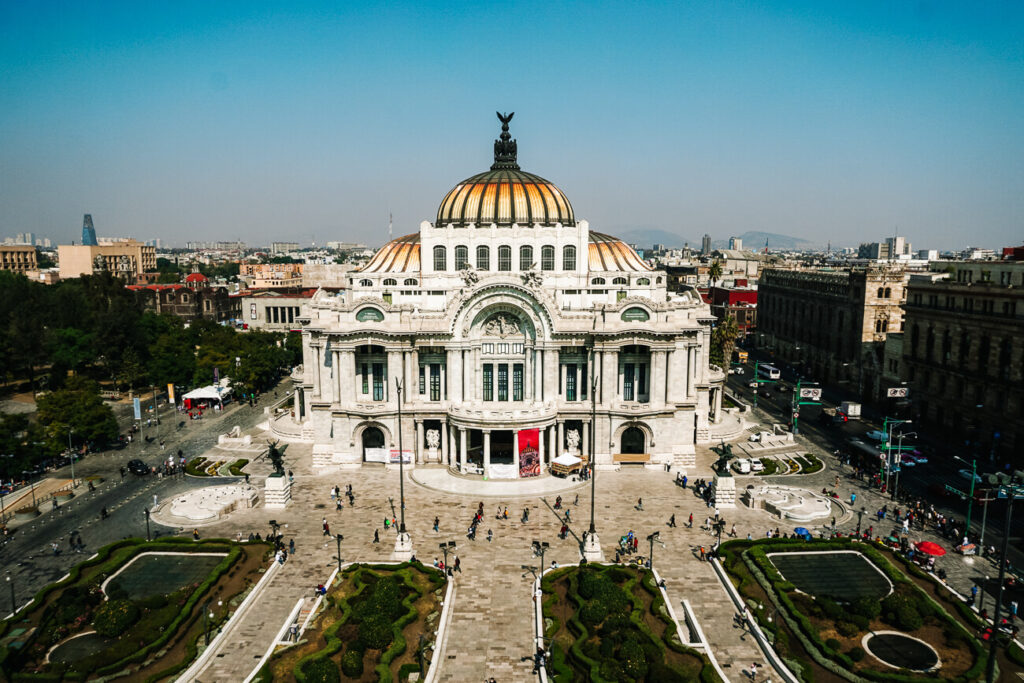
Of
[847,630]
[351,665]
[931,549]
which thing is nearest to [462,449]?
[351,665]

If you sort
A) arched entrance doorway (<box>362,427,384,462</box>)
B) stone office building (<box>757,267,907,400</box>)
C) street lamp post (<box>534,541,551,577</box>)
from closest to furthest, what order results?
1. street lamp post (<box>534,541,551,577</box>)
2. arched entrance doorway (<box>362,427,384,462</box>)
3. stone office building (<box>757,267,907,400</box>)

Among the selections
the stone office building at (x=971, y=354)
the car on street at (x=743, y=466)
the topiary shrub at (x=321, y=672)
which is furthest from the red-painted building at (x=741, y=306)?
the topiary shrub at (x=321, y=672)

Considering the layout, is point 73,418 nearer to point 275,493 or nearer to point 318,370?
point 318,370

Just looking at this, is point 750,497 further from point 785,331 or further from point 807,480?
point 785,331

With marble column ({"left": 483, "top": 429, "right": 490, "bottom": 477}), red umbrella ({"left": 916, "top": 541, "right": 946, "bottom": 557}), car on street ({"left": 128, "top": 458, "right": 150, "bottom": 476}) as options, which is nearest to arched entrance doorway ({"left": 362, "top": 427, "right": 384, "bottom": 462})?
marble column ({"left": 483, "top": 429, "right": 490, "bottom": 477})

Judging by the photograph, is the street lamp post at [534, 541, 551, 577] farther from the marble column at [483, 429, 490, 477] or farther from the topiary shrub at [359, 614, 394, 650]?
the marble column at [483, 429, 490, 477]

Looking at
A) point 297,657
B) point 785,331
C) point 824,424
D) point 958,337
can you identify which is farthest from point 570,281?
point 785,331

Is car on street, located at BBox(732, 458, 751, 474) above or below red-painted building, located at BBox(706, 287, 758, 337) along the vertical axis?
below
